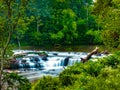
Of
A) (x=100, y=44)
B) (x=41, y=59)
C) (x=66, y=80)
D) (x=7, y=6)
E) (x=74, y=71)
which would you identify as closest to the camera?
(x=66, y=80)

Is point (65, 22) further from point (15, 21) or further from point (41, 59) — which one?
point (15, 21)

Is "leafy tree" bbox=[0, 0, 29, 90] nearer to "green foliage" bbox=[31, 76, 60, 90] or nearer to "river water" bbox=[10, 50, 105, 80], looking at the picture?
"green foliage" bbox=[31, 76, 60, 90]

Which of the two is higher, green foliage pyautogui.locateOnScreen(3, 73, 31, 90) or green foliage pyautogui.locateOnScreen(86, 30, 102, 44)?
green foliage pyautogui.locateOnScreen(3, 73, 31, 90)

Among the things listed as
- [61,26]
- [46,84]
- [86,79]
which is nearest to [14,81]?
[46,84]

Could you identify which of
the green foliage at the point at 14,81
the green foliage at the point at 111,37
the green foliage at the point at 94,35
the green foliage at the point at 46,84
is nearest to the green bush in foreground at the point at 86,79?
the green foliage at the point at 46,84

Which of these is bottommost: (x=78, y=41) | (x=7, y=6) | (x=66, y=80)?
(x=78, y=41)

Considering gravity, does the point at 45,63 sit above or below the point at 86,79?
below

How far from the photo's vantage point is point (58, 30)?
202 feet

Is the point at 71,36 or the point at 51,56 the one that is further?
the point at 71,36

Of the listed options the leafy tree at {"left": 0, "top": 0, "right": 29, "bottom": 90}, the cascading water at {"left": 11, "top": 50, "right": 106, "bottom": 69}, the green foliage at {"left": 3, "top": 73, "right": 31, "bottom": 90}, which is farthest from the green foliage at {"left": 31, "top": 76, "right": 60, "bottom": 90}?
the cascading water at {"left": 11, "top": 50, "right": 106, "bottom": 69}

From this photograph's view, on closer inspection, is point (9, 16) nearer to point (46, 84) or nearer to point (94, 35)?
point (46, 84)

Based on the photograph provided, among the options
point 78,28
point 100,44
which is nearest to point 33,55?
point 100,44

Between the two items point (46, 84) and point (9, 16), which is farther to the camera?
point (9, 16)

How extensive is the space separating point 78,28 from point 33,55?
81.8ft
